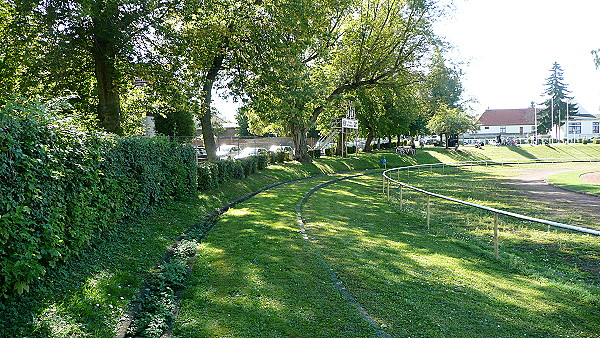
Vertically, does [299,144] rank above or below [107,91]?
below

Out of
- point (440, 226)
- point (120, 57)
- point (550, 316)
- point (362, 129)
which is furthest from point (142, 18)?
point (362, 129)

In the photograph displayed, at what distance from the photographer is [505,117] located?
351 ft

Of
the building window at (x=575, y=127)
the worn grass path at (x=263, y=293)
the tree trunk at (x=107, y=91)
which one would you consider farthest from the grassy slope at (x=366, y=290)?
the building window at (x=575, y=127)

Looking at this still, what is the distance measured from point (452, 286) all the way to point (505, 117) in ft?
369

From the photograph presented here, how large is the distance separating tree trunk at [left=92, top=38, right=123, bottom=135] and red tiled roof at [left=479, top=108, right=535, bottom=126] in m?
102

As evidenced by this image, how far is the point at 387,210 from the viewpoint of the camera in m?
14.8

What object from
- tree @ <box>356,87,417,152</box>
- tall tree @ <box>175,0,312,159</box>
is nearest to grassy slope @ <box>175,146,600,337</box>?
tall tree @ <box>175,0,312,159</box>

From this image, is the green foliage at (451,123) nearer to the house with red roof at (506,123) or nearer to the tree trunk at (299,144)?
the tree trunk at (299,144)

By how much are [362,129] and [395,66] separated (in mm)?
20480

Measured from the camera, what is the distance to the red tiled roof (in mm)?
104312

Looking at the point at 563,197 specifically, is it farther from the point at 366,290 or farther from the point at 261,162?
the point at 261,162

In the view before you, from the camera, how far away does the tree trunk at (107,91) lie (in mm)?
17172

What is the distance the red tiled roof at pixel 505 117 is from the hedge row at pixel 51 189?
109m

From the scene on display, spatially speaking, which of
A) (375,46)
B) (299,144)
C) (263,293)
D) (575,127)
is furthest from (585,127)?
(263,293)
